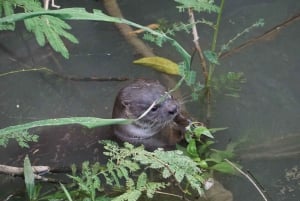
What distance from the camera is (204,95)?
9.63 feet

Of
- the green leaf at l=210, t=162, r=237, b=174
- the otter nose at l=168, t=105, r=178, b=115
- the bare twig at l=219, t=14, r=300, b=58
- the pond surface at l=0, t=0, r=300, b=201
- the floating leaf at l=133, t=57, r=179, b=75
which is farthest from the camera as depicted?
the bare twig at l=219, t=14, r=300, b=58

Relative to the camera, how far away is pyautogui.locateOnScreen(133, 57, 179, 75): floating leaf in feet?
10.1

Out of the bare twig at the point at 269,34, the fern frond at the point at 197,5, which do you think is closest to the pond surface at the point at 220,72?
the bare twig at the point at 269,34

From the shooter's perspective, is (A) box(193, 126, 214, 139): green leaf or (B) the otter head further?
(B) the otter head

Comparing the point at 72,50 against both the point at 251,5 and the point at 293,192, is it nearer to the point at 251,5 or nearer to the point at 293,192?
the point at 251,5

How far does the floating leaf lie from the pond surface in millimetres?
42

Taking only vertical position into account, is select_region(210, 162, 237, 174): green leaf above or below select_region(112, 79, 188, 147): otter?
below

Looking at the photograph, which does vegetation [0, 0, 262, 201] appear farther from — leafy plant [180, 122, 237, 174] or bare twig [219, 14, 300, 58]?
bare twig [219, 14, 300, 58]

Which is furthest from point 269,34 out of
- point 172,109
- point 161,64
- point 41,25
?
point 41,25

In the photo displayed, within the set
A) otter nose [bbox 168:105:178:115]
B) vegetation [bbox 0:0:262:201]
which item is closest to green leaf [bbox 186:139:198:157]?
vegetation [bbox 0:0:262:201]

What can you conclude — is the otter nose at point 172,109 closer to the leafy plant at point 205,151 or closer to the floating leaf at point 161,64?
the leafy plant at point 205,151

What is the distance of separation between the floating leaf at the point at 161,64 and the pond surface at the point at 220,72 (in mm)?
42

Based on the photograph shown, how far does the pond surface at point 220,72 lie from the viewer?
8.87ft

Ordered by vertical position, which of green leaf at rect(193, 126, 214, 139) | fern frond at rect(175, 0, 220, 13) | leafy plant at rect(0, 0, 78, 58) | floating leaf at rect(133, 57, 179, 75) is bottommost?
green leaf at rect(193, 126, 214, 139)
